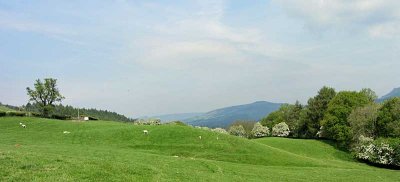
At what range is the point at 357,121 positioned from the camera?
323ft

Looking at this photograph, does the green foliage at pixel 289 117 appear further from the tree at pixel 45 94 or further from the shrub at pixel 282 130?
the tree at pixel 45 94

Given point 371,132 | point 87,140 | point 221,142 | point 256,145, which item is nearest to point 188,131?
point 221,142

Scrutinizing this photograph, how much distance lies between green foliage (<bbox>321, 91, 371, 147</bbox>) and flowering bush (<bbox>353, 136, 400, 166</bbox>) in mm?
10644

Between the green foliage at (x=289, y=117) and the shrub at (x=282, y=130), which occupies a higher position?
the green foliage at (x=289, y=117)

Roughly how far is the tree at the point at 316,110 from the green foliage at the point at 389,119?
86.5 feet

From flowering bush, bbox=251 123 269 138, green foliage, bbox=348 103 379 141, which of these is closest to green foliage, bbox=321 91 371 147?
green foliage, bbox=348 103 379 141

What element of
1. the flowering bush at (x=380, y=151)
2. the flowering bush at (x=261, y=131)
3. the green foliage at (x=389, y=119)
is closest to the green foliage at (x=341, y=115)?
the green foliage at (x=389, y=119)

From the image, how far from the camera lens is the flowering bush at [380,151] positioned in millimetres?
83312

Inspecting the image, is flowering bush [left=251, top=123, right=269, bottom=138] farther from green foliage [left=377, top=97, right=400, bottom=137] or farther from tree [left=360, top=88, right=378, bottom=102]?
green foliage [left=377, top=97, right=400, bottom=137]

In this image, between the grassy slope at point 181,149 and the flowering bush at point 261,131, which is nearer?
the grassy slope at point 181,149

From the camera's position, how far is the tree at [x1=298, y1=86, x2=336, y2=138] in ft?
410

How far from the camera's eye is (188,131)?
246 feet

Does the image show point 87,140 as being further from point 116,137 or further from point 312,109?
point 312,109

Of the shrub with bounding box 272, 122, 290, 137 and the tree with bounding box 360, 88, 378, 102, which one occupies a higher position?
the tree with bounding box 360, 88, 378, 102
